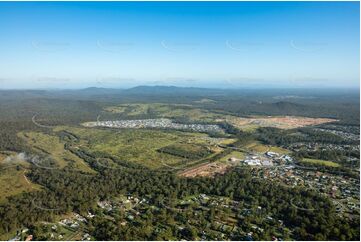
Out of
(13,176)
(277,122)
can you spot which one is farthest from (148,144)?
(277,122)

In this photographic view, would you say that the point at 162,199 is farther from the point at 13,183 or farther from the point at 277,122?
the point at 277,122

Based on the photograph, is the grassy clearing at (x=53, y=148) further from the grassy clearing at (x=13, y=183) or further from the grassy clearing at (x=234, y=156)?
the grassy clearing at (x=234, y=156)

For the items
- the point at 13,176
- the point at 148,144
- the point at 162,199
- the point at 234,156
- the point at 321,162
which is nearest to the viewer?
the point at 162,199

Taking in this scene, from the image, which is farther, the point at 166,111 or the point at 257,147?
the point at 166,111

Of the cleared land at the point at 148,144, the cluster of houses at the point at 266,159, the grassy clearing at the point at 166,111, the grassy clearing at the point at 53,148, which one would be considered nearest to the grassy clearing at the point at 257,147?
the cluster of houses at the point at 266,159

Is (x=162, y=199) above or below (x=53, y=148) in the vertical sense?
below

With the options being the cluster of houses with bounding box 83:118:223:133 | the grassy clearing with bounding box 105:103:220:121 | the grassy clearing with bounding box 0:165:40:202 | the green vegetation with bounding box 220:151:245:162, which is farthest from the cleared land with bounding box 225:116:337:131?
the grassy clearing with bounding box 0:165:40:202
